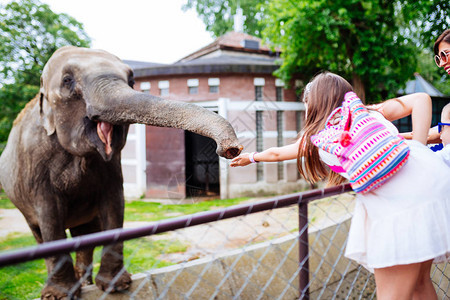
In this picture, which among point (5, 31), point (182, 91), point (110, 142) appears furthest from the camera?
point (5, 31)

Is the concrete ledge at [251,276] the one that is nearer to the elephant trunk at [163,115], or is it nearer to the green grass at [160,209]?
the elephant trunk at [163,115]

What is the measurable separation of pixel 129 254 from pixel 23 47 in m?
10.5

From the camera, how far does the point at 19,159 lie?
277 cm

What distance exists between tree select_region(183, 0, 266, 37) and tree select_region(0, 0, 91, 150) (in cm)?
1426

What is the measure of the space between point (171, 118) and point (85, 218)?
1.55m

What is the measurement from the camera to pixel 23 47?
1198 centimetres

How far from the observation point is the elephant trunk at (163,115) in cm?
151

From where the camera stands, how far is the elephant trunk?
4.95 ft

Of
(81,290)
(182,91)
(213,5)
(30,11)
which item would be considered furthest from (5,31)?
(213,5)

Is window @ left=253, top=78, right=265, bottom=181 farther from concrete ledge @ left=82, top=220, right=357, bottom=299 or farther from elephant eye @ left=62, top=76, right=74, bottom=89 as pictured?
elephant eye @ left=62, top=76, right=74, bottom=89

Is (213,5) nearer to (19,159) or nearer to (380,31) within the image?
(380,31)

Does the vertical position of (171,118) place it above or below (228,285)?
above

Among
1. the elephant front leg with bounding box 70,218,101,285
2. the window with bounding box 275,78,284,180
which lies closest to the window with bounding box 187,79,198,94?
the window with bounding box 275,78,284,180

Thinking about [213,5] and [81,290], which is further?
[213,5]
